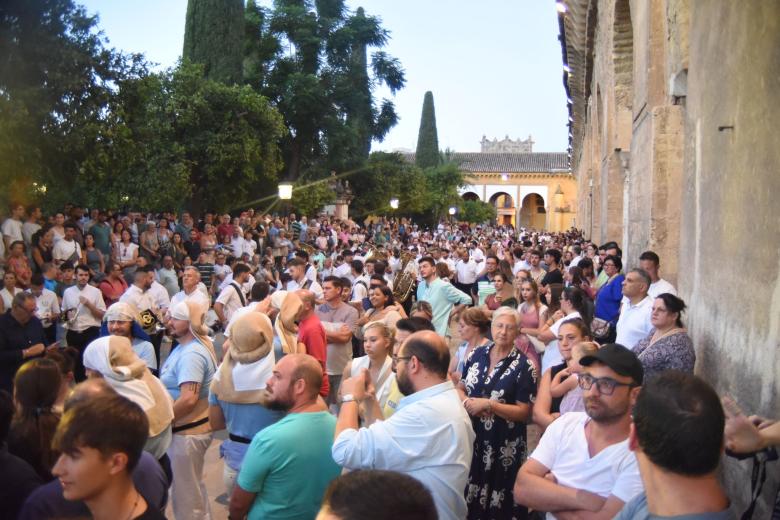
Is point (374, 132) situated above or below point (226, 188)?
above

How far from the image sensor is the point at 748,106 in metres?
4.68

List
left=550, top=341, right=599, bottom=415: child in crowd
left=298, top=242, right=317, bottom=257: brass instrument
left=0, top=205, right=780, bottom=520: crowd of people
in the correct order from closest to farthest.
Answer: left=0, top=205, right=780, bottom=520: crowd of people, left=550, top=341, right=599, bottom=415: child in crowd, left=298, top=242, right=317, bottom=257: brass instrument

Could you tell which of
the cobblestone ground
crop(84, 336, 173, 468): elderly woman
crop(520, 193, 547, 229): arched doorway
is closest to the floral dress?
crop(84, 336, 173, 468): elderly woman

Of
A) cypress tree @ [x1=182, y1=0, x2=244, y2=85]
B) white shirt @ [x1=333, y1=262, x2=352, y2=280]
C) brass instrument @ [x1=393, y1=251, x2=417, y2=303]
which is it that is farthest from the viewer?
cypress tree @ [x1=182, y1=0, x2=244, y2=85]

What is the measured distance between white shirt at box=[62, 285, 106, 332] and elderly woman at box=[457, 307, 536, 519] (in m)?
5.06

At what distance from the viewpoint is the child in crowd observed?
4.52m

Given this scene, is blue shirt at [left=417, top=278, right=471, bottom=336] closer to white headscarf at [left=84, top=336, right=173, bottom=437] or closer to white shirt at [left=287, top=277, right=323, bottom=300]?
white shirt at [left=287, top=277, right=323, bottom=300]

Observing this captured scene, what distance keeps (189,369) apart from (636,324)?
3.64 metres

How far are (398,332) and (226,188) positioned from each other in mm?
17499

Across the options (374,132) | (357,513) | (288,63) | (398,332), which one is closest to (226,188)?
(288,63)

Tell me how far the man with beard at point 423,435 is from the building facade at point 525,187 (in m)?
67.7

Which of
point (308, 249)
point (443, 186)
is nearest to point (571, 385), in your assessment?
point (308, 249)

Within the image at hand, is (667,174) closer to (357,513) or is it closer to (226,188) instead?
A: (357,513)

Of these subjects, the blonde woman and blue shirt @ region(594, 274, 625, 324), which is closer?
the blonde woman
